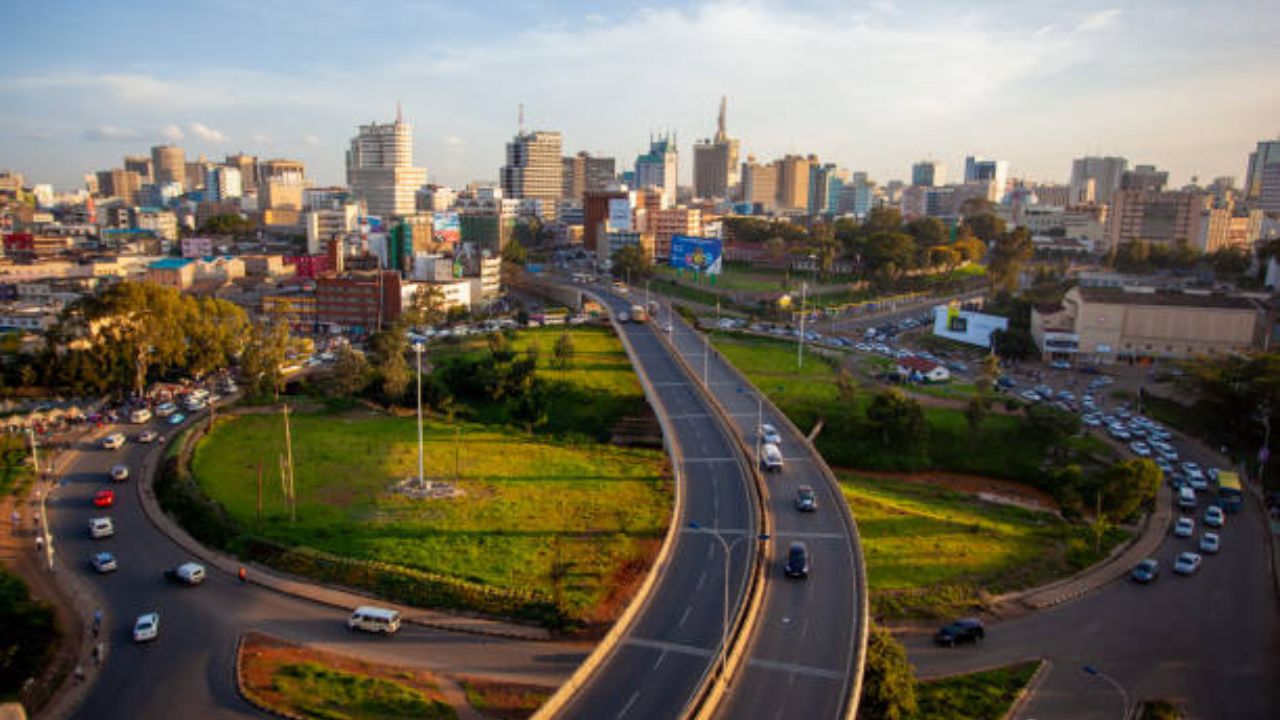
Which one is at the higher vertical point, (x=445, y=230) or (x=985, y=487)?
(x=445, y=230)

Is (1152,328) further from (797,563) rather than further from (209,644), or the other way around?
(209,644)

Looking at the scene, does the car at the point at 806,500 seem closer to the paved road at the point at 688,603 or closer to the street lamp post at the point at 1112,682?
the paved road at the point at 688,603

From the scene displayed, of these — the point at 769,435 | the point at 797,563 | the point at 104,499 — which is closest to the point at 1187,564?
the point at 769,435

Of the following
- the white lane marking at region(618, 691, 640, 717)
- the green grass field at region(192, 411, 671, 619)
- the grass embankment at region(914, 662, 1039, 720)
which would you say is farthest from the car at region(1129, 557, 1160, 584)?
the white lane marking at region(618, 691, 640, 717)

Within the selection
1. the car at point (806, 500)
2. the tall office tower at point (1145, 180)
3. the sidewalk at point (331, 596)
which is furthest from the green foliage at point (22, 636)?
the tall office tower at point (1145, 180)

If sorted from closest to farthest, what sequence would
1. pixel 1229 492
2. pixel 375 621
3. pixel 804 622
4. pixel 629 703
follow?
pixel 629 703 → pixel 804 622 → pixel 375 621 → pixel 1229 492
